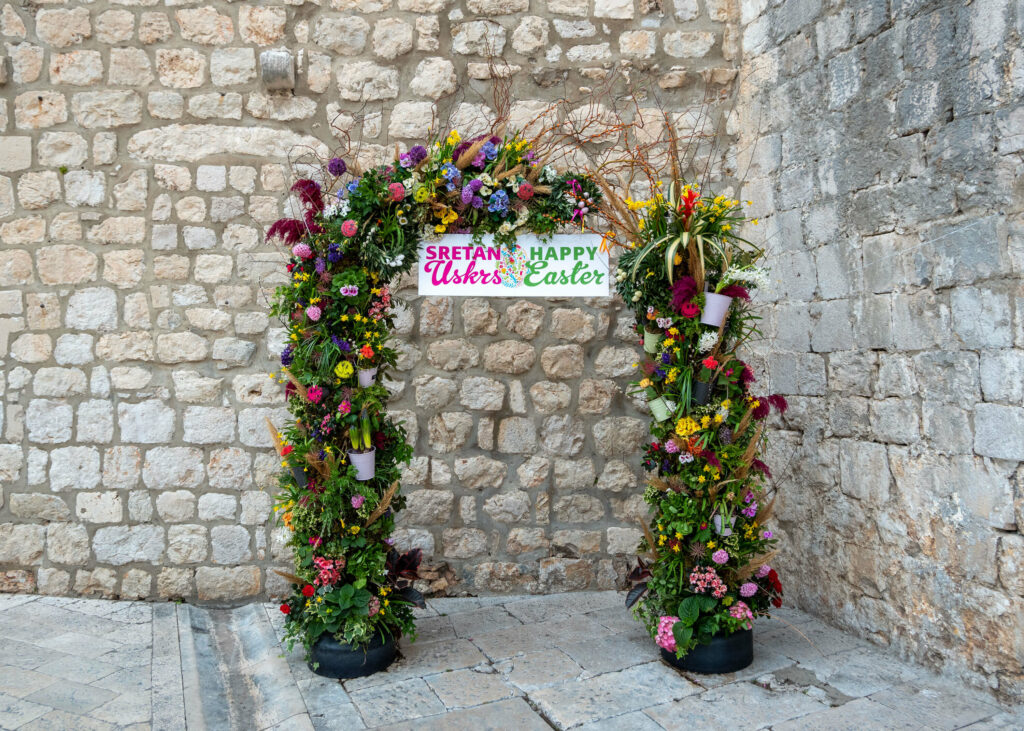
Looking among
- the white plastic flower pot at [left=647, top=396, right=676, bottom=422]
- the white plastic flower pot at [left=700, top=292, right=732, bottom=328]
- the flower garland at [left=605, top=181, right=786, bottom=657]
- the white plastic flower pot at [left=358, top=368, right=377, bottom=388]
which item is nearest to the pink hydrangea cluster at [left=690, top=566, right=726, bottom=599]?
the flower garland at [left=605, top=181, right=786, bottom=657]

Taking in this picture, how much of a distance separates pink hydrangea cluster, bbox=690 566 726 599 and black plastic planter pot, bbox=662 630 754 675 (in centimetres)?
21

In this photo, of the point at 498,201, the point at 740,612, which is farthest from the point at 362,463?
the point at 740,612

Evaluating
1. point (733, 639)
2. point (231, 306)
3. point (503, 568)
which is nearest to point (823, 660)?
point (733, 639)

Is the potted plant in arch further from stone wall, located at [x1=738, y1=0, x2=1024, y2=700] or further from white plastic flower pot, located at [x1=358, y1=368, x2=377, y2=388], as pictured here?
white plastic flower pot, located at [x1=358, y1=368, x2=377, y2=388]

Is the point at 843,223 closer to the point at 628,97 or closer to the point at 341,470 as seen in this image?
the point at 628,97

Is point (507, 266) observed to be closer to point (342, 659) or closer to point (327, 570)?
point (327, 570)

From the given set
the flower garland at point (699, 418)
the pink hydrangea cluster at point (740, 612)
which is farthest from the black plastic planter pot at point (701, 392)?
the pink hydrangea cluster at point (740, 612)

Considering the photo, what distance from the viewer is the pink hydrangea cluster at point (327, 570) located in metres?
3.23

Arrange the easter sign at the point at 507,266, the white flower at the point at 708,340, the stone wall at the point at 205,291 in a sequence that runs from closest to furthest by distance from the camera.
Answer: the white flower at the point at 708,340 → the easter sign at the point at 507,266 → the stone wall at the point at 205,291

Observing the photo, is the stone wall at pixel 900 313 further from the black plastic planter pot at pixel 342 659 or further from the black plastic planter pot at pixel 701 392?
the black plastic planter pot at pixel 342 659

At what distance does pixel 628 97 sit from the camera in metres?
4.48

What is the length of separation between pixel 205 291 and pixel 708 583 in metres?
3.01

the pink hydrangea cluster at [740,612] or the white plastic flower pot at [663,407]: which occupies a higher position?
the white plastic flower pot at [663,407]

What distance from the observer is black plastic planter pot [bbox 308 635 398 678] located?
325cm
